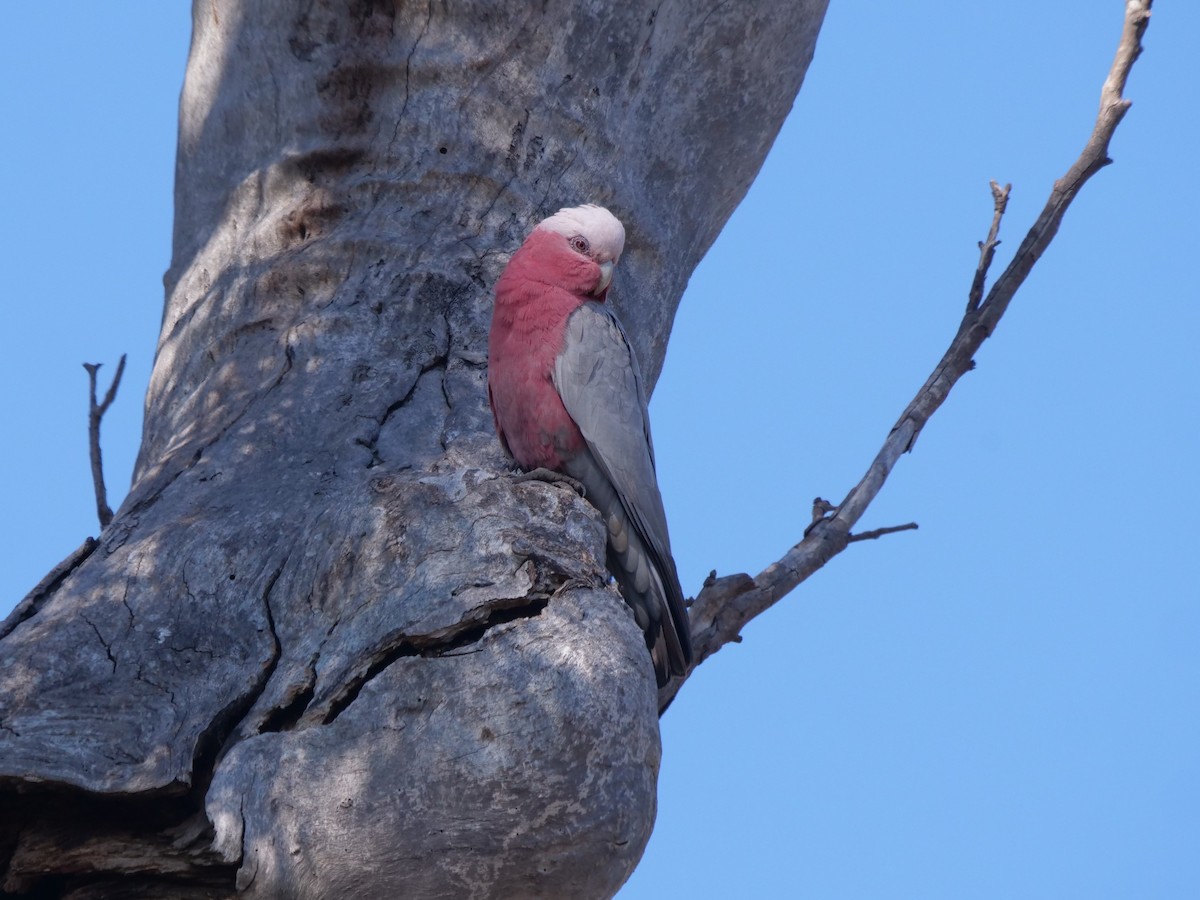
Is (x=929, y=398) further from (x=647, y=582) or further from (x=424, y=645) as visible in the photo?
(x=424, y=645)

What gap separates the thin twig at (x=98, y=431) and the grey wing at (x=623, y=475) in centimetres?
156

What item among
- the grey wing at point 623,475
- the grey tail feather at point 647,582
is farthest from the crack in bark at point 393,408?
the grey tail feather at point 647,582

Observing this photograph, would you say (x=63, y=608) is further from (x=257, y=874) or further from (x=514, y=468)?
(x=514, y=468)

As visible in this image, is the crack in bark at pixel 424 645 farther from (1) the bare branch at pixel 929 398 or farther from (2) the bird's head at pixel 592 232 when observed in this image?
(2) the bird's head at pixel 592 232

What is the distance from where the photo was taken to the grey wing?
4.21 m

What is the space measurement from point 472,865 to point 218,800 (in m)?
0.56

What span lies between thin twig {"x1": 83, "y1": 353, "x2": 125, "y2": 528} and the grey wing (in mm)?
1555

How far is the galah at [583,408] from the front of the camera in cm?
422

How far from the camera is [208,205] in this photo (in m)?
5.07

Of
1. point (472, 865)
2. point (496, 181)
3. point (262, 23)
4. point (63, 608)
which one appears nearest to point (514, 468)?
point (496, 181)

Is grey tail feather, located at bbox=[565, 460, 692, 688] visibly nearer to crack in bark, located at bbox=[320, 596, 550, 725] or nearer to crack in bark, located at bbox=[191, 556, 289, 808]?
crack in bark, located at bbox=[320, 596, 550, 725]

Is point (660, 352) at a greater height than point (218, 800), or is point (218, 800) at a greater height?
point (660, 352)

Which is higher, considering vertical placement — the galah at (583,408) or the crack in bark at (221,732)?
the galah at (583,408)

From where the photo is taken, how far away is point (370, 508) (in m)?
3.29
